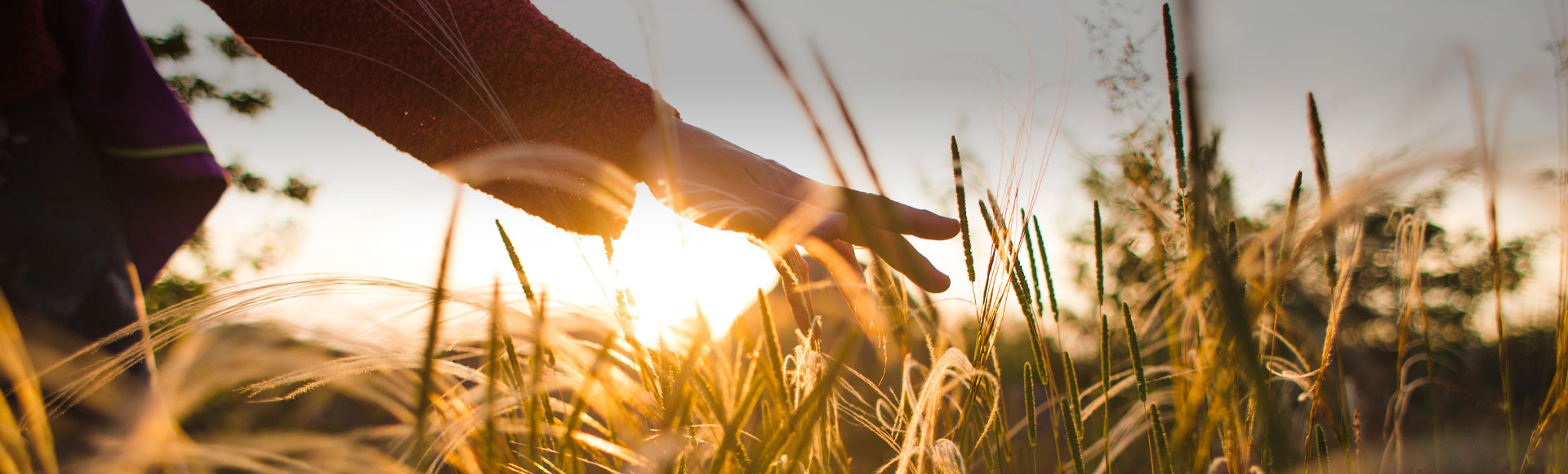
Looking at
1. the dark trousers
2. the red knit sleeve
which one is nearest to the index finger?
the red knit sleeve

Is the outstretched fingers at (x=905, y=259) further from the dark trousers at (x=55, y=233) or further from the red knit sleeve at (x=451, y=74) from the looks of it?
the dark trousers at (x=55, y=233)

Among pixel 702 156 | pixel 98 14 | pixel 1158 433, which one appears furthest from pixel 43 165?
pixel 1158 433

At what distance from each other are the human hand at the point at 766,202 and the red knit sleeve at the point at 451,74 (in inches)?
2.7

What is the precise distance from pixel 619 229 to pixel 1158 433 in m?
0.54

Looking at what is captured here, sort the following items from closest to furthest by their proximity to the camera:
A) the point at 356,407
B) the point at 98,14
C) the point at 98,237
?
the point at 98,237, the point at 98,14, the point at 356,407

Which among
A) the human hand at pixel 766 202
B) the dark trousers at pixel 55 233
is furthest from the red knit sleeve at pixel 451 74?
the dark trousers at pixel 55 233

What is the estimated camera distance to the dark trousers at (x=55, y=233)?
19.6 inches

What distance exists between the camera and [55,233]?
0.51 m

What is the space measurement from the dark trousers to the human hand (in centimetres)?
45

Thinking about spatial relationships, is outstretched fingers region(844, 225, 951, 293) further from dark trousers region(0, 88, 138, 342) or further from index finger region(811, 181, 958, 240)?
dark trousers region(0, 88, 138, 342)

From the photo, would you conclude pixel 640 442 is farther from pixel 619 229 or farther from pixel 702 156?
pixel 702 156

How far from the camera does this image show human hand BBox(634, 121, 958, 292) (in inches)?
18.1

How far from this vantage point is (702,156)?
81 cm

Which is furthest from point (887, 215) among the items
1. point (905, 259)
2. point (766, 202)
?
Result: point (766, 202)
